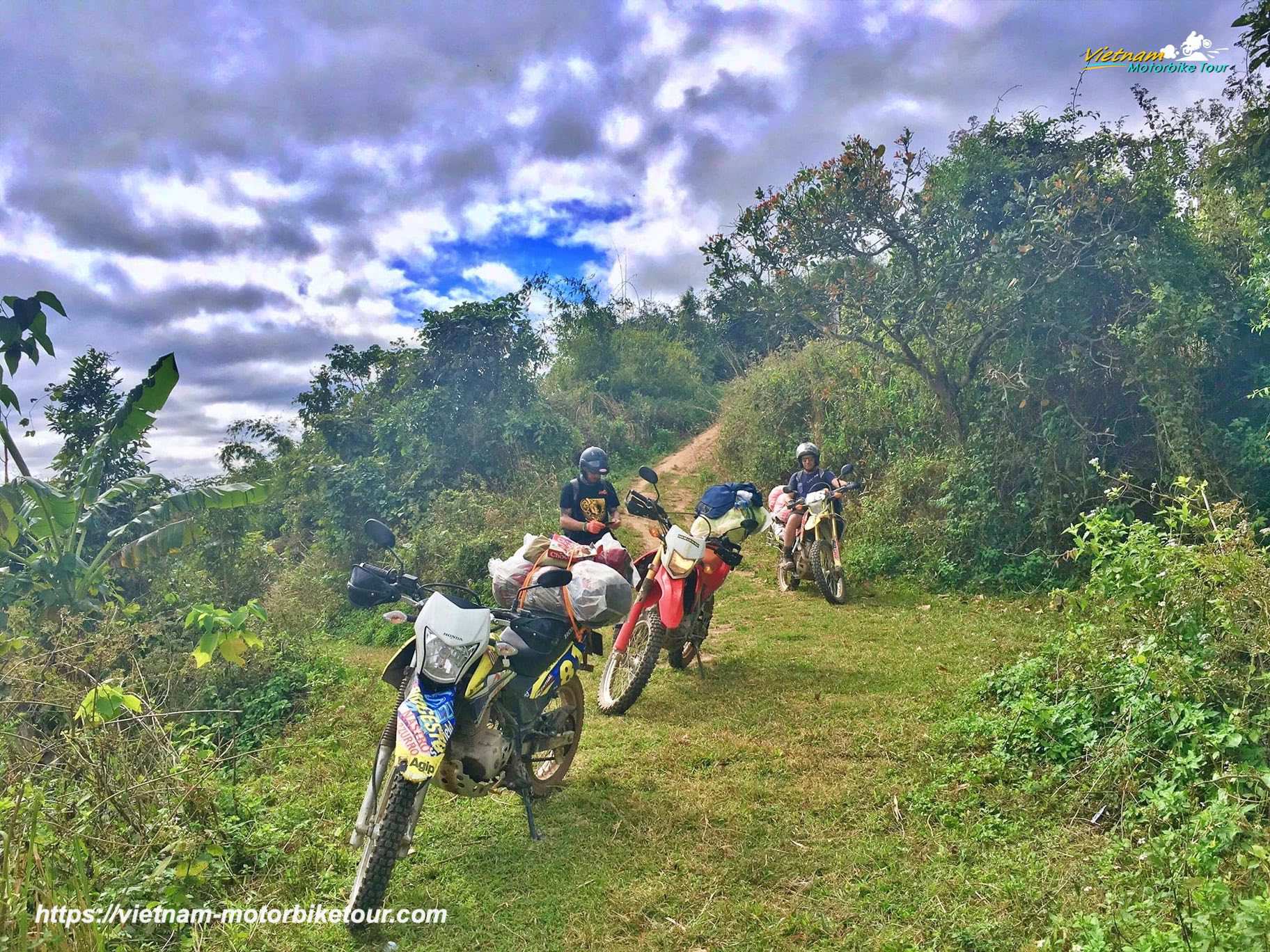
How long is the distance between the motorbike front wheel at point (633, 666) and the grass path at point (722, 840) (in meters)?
0.13

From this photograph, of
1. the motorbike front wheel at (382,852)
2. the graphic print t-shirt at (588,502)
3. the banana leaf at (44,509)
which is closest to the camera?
the motorbike front wheel at (382,852)

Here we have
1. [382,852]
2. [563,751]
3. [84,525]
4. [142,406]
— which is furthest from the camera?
[84,525]

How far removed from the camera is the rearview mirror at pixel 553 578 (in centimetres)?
333

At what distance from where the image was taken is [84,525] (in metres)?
5.92

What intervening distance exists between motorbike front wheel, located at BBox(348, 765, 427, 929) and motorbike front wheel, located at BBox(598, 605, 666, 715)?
8.09 feet

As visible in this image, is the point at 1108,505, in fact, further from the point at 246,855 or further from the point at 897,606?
the point at 246,855

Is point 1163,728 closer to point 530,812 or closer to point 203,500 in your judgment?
point 530,812

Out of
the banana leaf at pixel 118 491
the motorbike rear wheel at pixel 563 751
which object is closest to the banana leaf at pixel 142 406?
the banana leaf at pixel 118 491

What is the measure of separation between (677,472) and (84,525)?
12.1 meters

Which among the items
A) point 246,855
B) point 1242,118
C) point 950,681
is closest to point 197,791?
point 246,855

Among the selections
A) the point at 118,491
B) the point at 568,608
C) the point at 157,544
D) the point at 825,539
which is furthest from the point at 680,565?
the point at 118,491

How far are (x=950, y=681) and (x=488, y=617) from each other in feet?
12.3

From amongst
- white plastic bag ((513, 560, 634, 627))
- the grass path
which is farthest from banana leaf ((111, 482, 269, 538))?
white plastic bag ((513, 560, 634, 627))

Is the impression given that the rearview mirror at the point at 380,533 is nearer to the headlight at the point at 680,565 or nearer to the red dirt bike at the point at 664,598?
the red dirt bike at the point at 664,598
